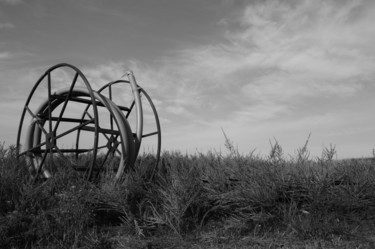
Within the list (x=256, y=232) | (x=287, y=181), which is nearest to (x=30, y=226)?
(x=256, y=232)

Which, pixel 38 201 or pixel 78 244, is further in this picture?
pixel 38 201

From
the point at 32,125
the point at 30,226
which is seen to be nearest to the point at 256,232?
the point at 30,226

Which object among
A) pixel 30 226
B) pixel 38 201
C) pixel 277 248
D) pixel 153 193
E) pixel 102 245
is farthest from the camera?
pixel 153 193

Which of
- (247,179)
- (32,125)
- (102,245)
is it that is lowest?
(102,245)

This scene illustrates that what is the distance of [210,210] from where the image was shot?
4.46 meters

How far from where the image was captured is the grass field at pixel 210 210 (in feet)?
12.9

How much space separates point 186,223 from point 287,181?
1479mm

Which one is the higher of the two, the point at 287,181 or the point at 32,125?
the point at 32,125

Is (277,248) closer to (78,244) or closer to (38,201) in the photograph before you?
(78,244)

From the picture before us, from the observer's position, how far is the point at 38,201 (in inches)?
181

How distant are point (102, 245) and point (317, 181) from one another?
2.82 metres

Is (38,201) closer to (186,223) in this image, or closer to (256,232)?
(186,223)

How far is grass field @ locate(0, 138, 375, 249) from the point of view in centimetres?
392

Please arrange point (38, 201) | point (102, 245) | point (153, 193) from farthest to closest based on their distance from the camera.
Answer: point (153, 193) → point (38, 201) → point (102, 245)
